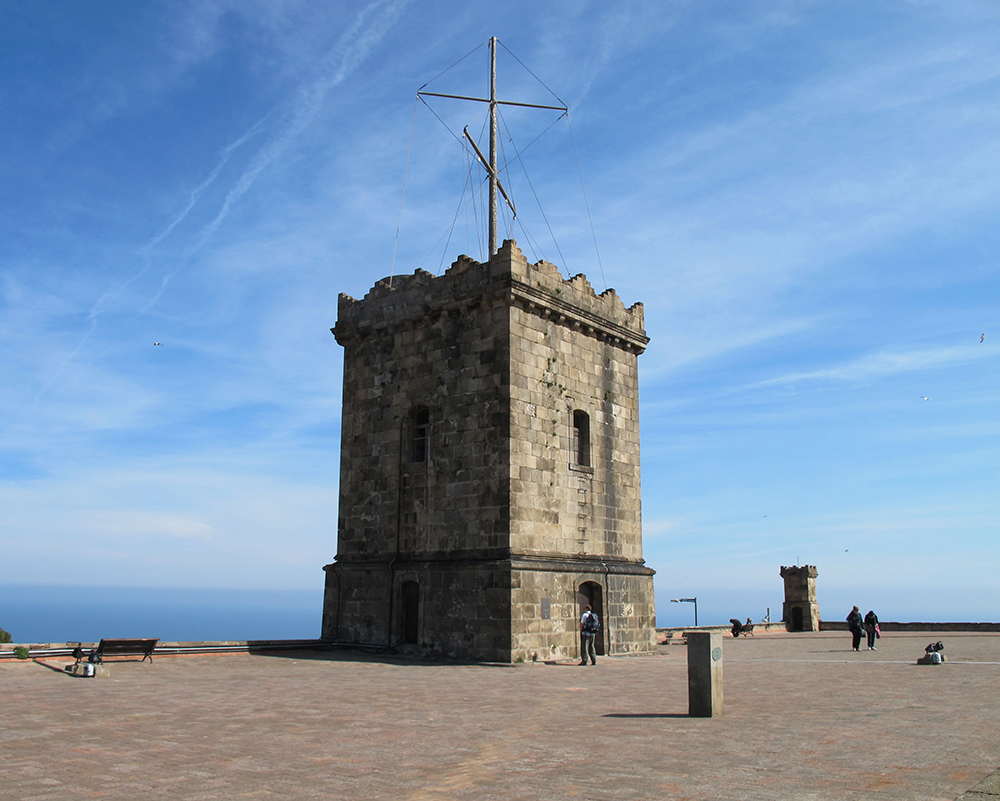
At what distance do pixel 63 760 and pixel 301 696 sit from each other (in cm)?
501

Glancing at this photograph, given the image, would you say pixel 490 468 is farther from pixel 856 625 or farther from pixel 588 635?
pixel 856 625

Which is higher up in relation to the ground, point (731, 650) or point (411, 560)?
point (411, 560)

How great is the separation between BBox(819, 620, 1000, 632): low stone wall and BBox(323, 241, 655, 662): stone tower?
18339 millimetres

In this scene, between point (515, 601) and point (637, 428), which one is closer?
point (515, 601)

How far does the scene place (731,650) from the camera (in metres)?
23.6

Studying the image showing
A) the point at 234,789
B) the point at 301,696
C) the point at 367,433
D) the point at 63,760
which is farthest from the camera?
the point at 367,433

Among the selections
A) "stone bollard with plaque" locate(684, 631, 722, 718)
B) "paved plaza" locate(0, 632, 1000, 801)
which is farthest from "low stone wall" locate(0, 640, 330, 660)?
"stone bollard with plaque" locate(684, 631, 722, 718)

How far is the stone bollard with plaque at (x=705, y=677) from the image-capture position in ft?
33.1

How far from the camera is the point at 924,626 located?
116 ft

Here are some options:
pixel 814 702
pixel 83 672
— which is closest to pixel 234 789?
pixel 814 702

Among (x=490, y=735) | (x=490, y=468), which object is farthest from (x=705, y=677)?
(x=490, y=468)

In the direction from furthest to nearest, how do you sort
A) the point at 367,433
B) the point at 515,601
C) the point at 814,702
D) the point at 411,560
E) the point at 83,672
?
the point at 367,433, the point at 411,560, the point at 515,601, the point at 83,672, the point at 814,702

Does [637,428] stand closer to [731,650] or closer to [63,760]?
[731,650]

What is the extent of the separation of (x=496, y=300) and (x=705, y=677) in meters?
11.6
